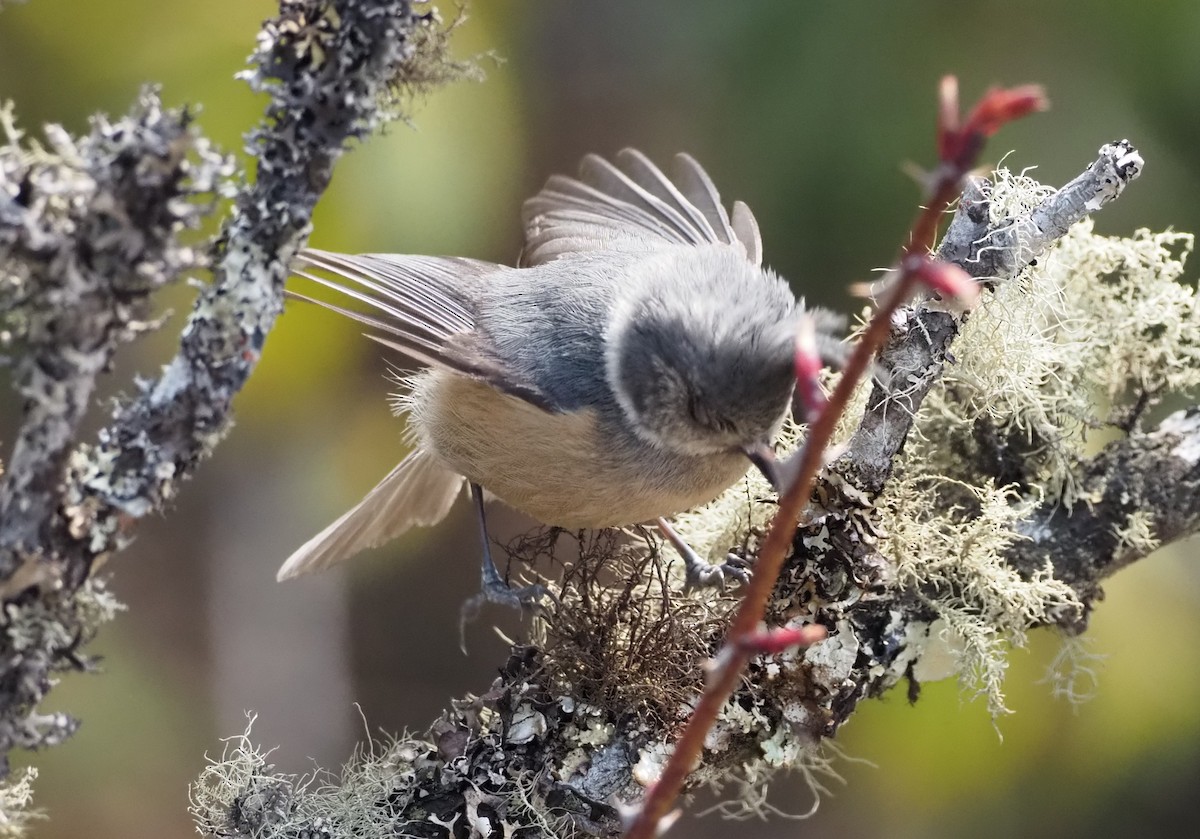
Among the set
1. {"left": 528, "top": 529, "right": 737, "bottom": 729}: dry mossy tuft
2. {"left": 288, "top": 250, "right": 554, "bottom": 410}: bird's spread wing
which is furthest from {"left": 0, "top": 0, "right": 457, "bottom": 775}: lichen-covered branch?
{"left": 528, "top": 529, "right": 737, "bottom": 729}: dry mossy tuft

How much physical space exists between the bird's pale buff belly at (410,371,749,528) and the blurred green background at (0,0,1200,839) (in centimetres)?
54

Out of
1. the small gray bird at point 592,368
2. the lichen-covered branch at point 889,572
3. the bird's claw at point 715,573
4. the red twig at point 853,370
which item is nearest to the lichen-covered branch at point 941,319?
the lichen-covered branch at point 889,572

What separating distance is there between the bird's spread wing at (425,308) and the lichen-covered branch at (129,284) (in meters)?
0.47

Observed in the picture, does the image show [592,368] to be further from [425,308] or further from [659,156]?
[659,156]

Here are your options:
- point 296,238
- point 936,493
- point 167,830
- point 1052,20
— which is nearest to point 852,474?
point 936,493

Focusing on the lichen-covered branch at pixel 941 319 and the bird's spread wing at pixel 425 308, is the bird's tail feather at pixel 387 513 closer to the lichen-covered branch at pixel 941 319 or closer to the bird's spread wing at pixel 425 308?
the bird's spread wing at pixel 425 308

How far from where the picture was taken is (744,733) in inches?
50.8

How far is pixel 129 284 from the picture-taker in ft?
2.66

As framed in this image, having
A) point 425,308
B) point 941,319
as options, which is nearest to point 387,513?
point 425,308

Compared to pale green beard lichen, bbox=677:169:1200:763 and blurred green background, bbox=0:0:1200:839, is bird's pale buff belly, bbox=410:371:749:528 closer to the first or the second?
pale green beard lichen, bbox=677:169:1200:763

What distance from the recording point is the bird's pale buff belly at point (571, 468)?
1.43 meters

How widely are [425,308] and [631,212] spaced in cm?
54

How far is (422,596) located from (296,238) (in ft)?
6.37

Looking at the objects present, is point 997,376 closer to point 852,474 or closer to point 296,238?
point 852,474
